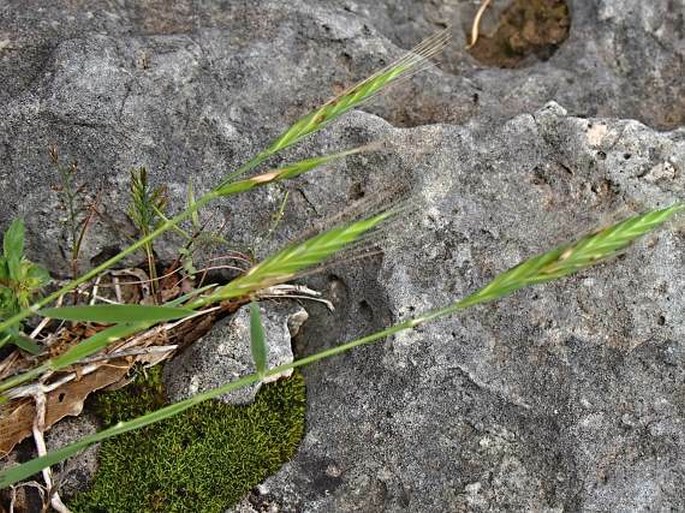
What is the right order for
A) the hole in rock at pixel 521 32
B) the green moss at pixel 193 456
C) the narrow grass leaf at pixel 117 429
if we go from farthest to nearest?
the hole in rock at pixel 521 32
the green moss at pixel 193 456
the narrow grass leaf at pixel 117 429

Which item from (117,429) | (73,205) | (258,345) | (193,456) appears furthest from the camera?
(73,205)

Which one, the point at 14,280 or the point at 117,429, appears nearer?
the point at 117,429

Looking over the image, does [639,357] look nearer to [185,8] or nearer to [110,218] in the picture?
[110,218]

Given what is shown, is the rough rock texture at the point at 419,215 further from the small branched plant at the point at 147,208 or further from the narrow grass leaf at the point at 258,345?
the narrow grass leaf at the point at 258,345

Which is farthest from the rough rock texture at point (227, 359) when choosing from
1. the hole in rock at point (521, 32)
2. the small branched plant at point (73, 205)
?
the hole in rock at point (521, 32)

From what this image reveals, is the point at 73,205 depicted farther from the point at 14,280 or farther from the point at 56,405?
the point at 56,405

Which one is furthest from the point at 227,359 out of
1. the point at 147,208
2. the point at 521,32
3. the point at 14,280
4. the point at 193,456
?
the point at 521,32

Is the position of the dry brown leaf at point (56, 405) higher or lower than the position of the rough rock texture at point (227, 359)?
lower

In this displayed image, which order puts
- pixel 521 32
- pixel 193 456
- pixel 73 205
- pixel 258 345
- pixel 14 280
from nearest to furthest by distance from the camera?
pixel 258 345, pixel 14 280, pixel 193 456, pixel 73 205, pixel 521 32
